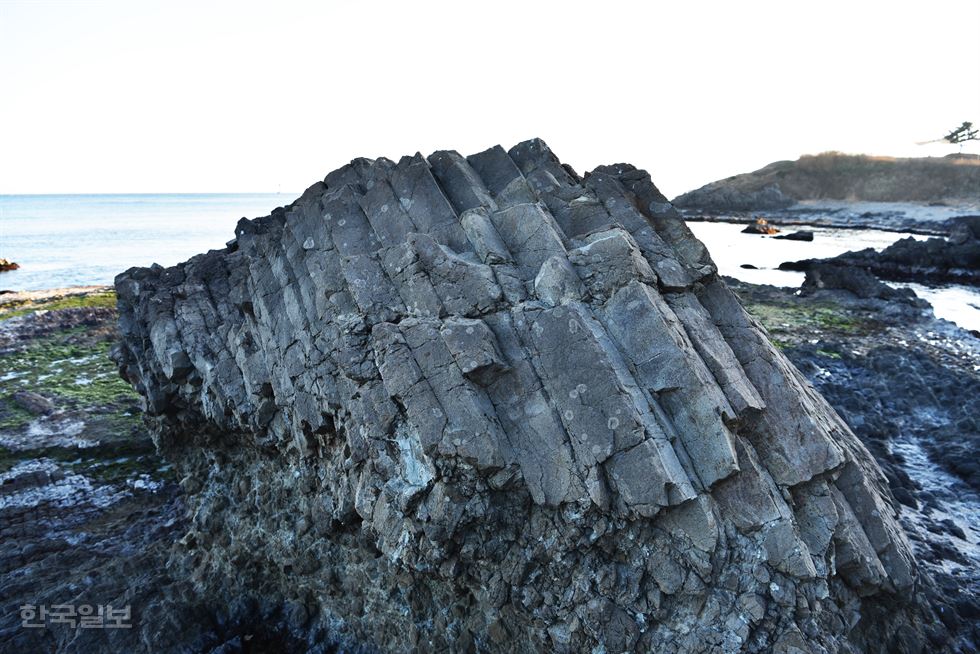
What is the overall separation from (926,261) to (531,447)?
54151mm

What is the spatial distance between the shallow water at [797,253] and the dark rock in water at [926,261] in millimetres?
2593

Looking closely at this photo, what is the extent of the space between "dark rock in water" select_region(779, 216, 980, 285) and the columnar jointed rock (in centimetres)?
4268

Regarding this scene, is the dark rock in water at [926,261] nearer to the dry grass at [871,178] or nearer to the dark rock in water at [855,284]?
the dark rock in water at [855,284]

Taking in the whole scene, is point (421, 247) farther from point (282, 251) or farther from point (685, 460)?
point (685, 460)

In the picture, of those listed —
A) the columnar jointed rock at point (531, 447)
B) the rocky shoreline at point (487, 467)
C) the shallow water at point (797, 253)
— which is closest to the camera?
the columnar jointed rock at point (531, 447)

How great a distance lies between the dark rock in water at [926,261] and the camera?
1905 inches

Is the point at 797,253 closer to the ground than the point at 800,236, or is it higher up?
closer to the ground

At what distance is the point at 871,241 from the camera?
246ft

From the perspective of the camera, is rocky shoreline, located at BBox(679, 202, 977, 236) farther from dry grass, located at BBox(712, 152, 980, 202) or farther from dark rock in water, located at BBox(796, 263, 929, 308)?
dark rock in water, located at BBox(796, 263, 929, 308)

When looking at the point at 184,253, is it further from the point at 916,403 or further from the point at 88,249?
the point at 916,403

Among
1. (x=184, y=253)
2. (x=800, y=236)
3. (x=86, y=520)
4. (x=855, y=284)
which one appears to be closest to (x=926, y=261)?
(x=855, y=284)

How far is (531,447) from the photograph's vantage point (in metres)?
10.9

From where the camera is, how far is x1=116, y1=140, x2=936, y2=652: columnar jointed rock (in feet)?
33.6

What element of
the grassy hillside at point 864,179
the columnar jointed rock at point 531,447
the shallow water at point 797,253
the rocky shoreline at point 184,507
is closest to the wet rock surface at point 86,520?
the rocky shoreline at point 184,507
